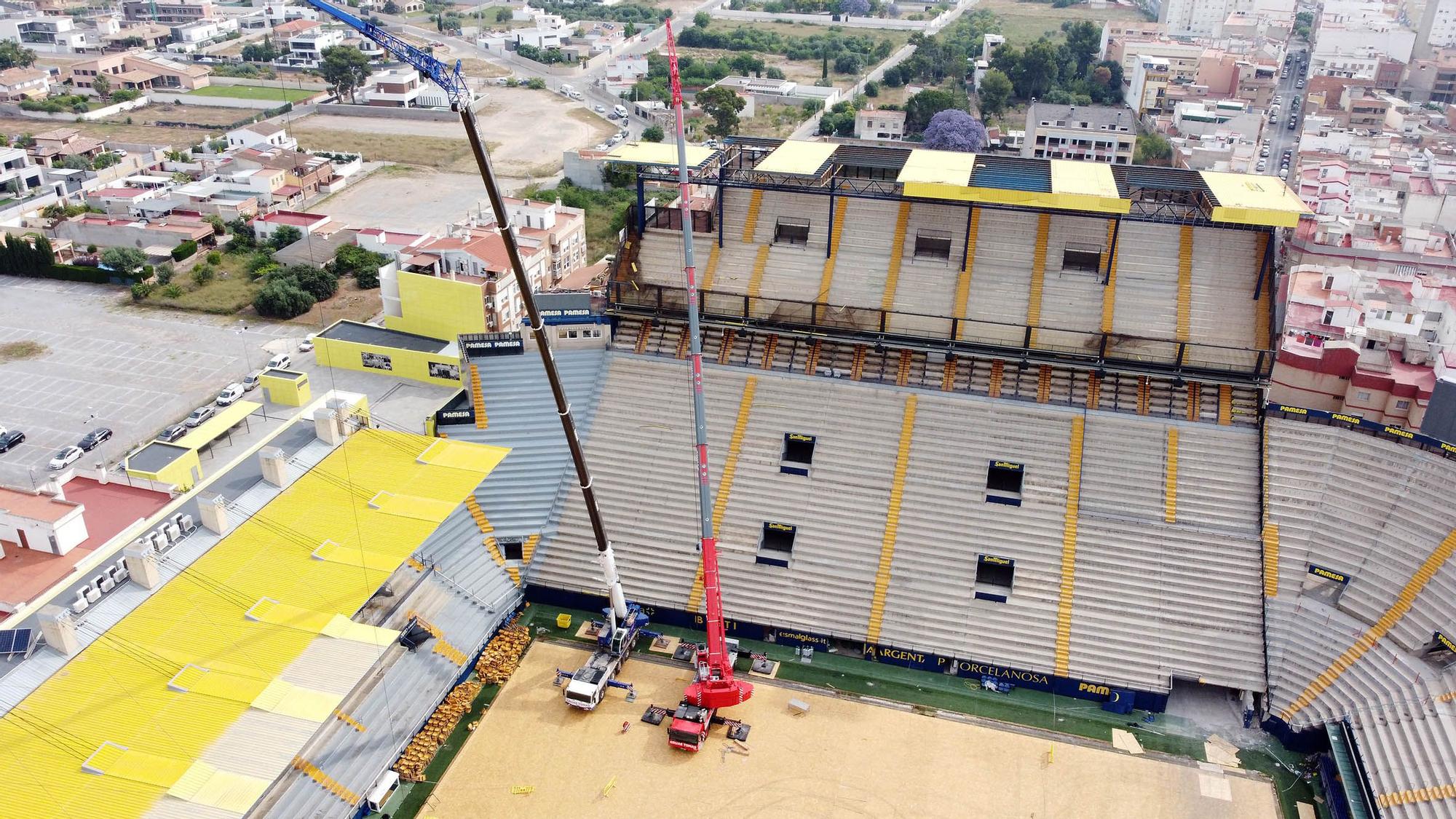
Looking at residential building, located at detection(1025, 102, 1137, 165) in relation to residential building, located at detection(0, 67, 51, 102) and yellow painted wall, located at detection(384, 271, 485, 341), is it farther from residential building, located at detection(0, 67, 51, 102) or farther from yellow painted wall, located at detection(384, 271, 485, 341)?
residential building, located at detection(0, 67, 51, 102)

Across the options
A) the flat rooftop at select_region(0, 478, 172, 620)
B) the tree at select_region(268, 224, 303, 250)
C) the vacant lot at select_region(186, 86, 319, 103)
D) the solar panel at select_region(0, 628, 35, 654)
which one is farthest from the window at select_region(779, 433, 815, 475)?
the vacant lot at select_region(186, 86, 319, 103)

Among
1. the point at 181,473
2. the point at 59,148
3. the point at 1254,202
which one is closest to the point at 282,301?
the point at 181,473

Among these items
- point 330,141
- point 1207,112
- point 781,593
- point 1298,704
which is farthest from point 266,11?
point 1298,704

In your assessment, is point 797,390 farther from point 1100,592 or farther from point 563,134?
point 563,134

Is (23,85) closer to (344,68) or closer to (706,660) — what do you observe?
(344,68)

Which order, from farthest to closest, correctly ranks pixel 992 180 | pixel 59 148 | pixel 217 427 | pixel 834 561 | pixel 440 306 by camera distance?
pixel 59 148 → pixel 440 306 → pixel 217 427 → pixel 992 180 → pixel 834 561

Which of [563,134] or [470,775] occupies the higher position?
[563,134]

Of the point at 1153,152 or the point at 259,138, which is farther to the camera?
the point at 1153,152
